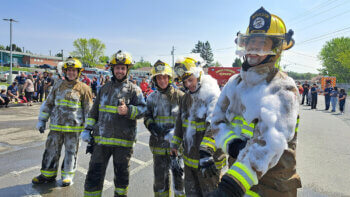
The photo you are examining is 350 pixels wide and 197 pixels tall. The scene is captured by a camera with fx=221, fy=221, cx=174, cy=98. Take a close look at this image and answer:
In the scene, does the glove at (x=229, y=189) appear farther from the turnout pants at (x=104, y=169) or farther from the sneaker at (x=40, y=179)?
the sneaker at (x=40, y=179)

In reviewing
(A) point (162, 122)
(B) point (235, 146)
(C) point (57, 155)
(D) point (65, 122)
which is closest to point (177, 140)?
(A) point (162, 122)

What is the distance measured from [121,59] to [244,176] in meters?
2.39

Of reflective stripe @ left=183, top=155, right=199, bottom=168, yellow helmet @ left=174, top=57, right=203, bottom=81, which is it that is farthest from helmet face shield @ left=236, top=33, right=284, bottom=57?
reflective stripe @ left=183, top=155, right=199, bottom=168

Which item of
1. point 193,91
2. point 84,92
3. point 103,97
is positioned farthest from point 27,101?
point 193,91

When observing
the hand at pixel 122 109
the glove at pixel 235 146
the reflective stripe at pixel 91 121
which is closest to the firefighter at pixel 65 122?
the reflective stripe at pixel 91 121

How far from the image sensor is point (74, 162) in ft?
12.6

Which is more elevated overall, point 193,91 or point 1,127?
point 193,91

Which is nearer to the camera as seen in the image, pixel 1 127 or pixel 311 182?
pixel 311 182

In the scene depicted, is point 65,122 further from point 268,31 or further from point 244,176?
point 268,31

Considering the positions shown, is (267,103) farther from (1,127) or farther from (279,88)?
(1,127)

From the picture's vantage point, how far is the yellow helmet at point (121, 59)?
3.17 m

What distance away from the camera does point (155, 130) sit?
121 inches

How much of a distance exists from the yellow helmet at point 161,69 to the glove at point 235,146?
165 centimetres

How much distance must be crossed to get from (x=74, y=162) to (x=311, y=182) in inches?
170
